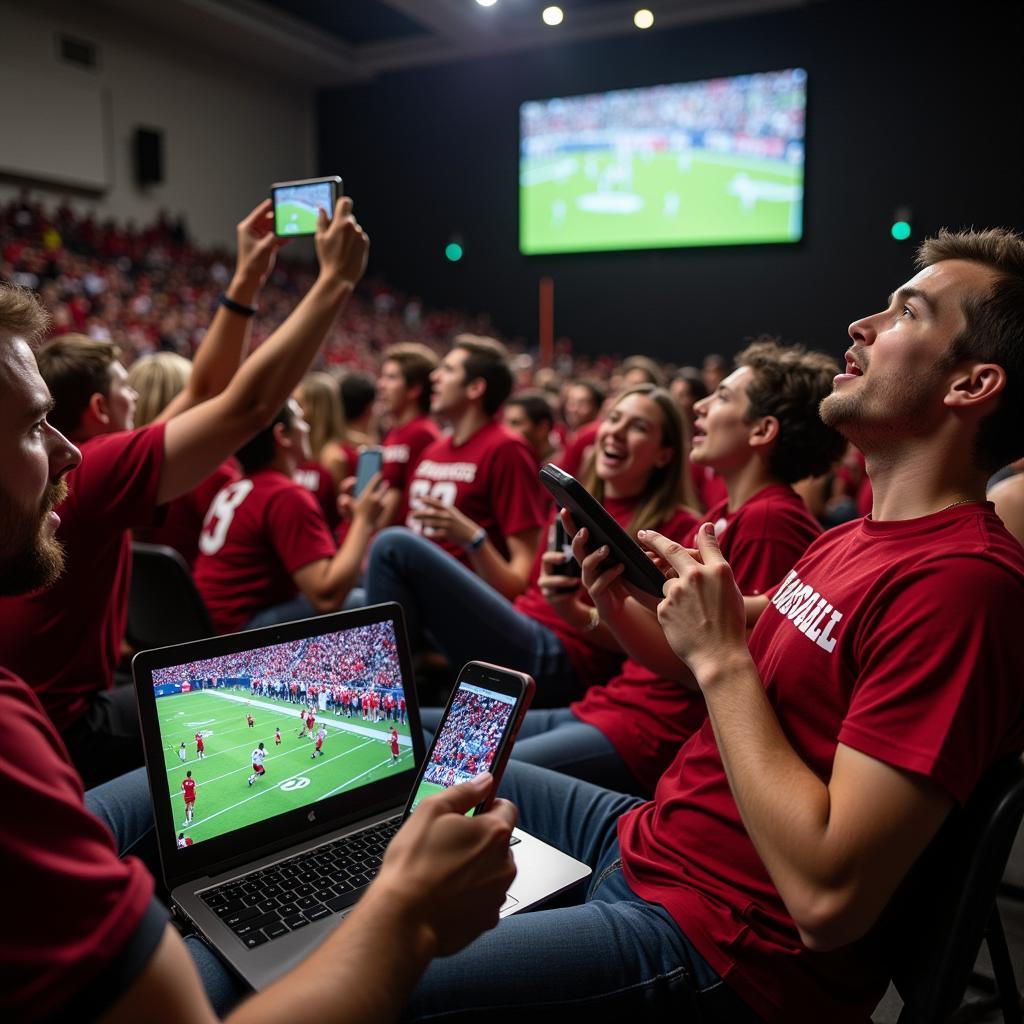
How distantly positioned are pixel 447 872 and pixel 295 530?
179cm

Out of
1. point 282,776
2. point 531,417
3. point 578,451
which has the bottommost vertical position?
point 282,776

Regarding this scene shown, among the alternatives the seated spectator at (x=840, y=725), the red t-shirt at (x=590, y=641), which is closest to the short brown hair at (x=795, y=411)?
the red t-shirt at (x=590, y=641)

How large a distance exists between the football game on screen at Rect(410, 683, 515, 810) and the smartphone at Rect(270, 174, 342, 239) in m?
1.08

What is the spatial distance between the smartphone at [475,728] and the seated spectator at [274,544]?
4.45ft

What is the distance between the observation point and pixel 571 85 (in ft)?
40.9

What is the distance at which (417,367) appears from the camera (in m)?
4.26

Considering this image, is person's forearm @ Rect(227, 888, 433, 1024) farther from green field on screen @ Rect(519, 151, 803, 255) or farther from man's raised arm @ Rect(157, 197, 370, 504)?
green field on screen @ Rect(519, 151, 803, 255)

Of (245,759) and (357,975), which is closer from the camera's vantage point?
(357,975)

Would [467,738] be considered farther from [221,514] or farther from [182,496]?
[182,496]

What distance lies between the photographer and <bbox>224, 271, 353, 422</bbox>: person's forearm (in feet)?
5.11

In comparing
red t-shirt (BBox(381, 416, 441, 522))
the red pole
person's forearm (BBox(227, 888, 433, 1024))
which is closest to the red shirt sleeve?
red t-shirt (BBox(381, 416, 441, 522))

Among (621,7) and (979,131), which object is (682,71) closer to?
(621,7)

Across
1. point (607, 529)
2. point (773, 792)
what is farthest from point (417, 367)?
point (773, 792)

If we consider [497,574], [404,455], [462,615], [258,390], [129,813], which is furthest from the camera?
[404,455]
